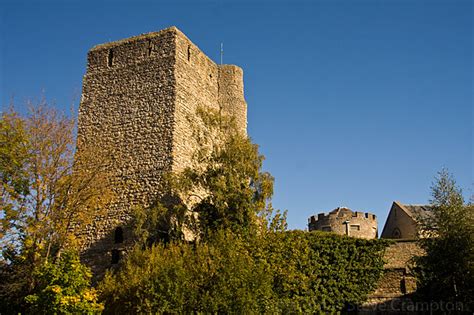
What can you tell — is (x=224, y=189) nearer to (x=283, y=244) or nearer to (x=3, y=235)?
(x=283, y=244)

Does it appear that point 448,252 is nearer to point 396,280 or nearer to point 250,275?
point 396,280

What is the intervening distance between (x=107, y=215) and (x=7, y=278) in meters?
4.47

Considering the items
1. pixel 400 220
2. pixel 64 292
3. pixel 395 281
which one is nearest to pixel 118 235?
pixel 64 292

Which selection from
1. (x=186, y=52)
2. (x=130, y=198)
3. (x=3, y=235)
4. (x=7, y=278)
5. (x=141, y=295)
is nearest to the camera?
(x=141, y=295)

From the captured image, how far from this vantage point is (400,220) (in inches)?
1336

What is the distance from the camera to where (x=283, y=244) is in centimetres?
2002

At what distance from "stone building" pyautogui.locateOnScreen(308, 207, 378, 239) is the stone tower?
11.1m

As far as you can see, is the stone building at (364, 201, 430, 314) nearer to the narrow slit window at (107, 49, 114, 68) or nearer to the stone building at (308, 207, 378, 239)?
the stone building at (308, 207, 378, 239)

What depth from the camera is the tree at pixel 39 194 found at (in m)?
20.4

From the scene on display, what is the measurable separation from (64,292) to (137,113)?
8999 mm

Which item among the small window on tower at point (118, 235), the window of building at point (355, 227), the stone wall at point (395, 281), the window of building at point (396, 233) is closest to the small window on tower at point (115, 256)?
the small window on tower at point (118, 235)

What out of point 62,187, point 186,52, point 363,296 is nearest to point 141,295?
point 62,187

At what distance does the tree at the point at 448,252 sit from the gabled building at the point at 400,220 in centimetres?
1099

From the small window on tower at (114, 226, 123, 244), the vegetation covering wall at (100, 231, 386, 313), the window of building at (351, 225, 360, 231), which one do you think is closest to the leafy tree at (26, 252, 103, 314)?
the vegetation covering wall at (100, 231, 386, 313)
